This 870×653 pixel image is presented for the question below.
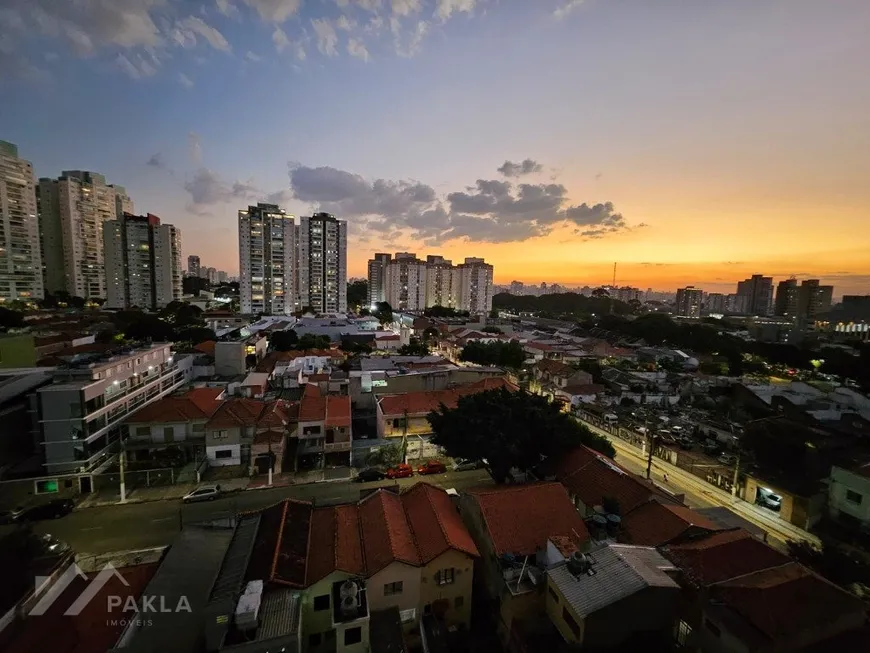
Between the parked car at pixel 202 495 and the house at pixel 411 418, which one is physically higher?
the house at pixel 411 418

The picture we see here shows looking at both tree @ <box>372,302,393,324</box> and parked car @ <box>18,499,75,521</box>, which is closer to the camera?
parked car @ <box>18,499,75,521</box>

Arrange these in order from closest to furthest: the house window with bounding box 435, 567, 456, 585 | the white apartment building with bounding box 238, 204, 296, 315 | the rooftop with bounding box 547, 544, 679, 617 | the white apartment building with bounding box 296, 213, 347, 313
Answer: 1. the rooftop with bounding box 547, 544, 679, 617
2. the house window with bounding box 435, 567, 456, 585
3. the white apartment building with bounding box 238, 204, 296, 315
4. the white apartment building with bounding box 296, 213, 347, 313

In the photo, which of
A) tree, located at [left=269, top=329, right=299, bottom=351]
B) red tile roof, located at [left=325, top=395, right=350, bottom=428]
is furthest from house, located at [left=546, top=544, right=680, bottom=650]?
tree, located at [left=269, top=329, right=299, bottom=351]

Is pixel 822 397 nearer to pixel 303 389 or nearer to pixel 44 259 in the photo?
pixel 303 389

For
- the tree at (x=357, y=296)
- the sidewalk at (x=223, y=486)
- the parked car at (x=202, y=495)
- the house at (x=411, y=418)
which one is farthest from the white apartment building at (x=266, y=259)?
the parked car at (x=202, y=495)

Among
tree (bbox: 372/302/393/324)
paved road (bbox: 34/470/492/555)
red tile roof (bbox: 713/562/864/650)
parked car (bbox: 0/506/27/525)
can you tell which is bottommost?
paved road (bbox: 34/470/492/555)

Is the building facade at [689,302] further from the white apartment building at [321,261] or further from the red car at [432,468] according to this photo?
the red car at [432,468]

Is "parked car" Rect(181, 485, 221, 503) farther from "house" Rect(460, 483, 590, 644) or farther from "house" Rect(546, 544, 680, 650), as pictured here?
"house" Rect(546, 544, 680, 650)

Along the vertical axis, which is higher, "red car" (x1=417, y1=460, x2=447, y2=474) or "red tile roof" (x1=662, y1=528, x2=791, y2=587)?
"red tile roof" (x1=662, y1=528, x2=791, y2=587)
